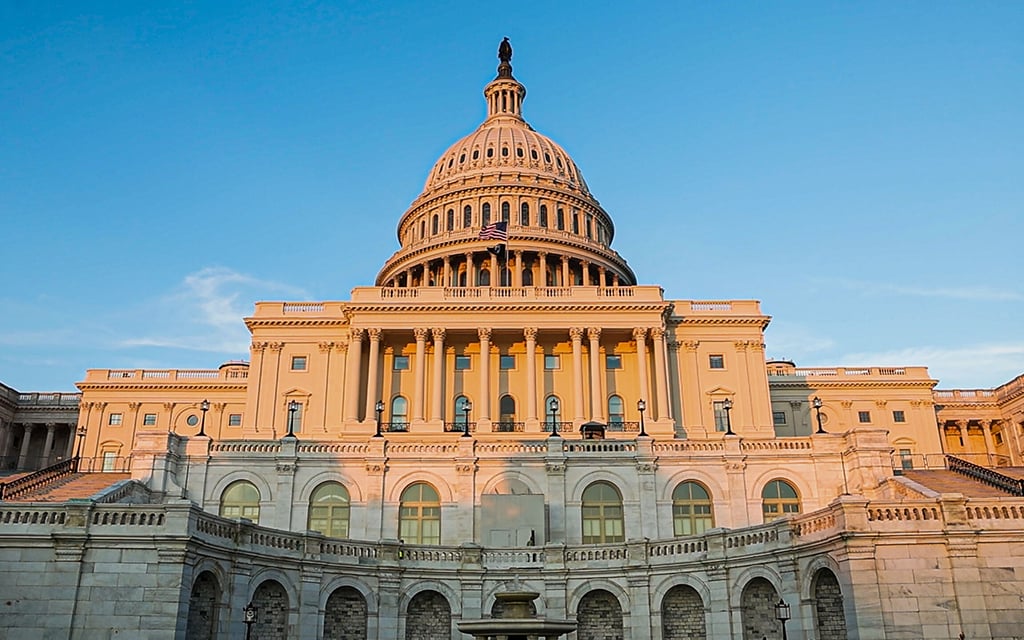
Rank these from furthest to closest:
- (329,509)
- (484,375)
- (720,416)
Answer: (720,416), (484,375), (329,509)

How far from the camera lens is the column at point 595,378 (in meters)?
73.8

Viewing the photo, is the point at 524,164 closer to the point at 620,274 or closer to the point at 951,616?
the point at 620,274

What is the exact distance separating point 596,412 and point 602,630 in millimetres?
34187

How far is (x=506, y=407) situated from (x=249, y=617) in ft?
153

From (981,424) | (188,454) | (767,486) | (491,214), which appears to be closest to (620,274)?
(491,214)

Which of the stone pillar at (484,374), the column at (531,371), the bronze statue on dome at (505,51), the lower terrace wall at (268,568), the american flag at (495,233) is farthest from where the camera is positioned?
the bronze statue on dome at (505,51)

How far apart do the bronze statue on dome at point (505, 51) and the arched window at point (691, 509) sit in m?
99.3

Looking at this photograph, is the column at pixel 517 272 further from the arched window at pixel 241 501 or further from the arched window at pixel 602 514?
the arched window at pixel 241 501

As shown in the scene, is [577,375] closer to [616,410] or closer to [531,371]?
[531,371]

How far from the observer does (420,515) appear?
4734cm

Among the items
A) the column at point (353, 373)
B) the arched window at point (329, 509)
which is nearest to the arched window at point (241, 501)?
the arched window at point (329, 509)

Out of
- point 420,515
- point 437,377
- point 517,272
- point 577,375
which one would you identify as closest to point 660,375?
point 577,375

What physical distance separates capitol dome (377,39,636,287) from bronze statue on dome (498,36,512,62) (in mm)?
12356

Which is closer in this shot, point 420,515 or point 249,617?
point 249,617
